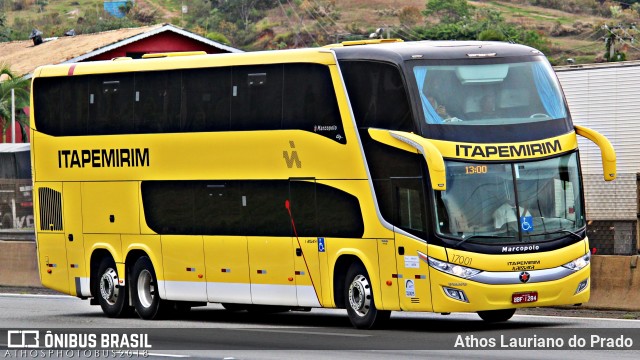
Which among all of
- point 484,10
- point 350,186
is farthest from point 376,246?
point 484,10

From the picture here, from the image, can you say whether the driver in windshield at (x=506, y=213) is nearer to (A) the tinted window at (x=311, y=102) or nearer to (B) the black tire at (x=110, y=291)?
(A) the tinted window at (x=311, y=102)

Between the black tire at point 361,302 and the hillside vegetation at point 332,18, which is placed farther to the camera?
the hillside vegetation at point 332,18

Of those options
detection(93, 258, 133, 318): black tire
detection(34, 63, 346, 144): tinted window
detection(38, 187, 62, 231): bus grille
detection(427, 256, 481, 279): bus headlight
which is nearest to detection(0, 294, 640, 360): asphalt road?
detection(93, 258, 133, 318): black tire

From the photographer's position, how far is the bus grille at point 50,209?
25694 mm

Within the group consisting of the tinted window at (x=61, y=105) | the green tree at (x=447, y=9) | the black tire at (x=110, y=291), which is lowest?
the black tire at (x=110, y=291)

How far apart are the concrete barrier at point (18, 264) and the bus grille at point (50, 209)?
18.8ft

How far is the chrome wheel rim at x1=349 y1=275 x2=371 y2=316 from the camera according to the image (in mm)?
20094

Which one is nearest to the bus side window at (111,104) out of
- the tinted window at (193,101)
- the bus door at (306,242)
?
the tinted window at (193,101)

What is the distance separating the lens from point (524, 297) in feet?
61.8

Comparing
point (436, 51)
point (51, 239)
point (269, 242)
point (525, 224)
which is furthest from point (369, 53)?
point (51, 239)

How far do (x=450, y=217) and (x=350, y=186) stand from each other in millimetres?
2055

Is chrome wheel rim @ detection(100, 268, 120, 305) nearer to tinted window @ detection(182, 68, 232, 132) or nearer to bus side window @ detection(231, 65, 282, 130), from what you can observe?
tinted window @ detection(182, 68, 232, 132)

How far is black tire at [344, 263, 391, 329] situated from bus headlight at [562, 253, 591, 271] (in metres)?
2.68

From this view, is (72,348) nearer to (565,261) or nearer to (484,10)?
(565,261)
